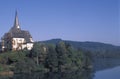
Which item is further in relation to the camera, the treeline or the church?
the church

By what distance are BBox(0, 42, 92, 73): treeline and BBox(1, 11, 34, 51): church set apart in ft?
14.1

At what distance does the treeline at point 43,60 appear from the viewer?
28.1 m

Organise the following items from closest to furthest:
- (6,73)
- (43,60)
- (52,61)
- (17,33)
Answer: (6,73) < (52,61) < (43,60) < (17,33)

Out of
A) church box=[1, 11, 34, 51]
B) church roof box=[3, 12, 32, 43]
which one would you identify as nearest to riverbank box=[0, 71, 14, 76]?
church box=[1, 11, 34, 51]

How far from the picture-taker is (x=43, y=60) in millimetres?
30516

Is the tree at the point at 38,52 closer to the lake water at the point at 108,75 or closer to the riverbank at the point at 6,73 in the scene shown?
the riverbank at the point at 6,73

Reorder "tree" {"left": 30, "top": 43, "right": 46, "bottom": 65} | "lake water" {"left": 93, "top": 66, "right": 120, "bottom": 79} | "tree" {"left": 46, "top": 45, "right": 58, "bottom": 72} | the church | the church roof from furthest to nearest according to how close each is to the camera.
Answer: the church roof → the church → "tree" {"left": 30, "top": 43, "right": 46, "bottom": 65} → "tree" {"left": 46, "top": 45, "right": 58, "bottom": 72} → "lake water" {"left": 93, "top": 66, "right": 120, "bottom": 79}

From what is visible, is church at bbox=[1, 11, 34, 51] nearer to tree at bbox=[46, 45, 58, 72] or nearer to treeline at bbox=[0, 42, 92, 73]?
treeline at bbox=[0, 42, 92, 73]

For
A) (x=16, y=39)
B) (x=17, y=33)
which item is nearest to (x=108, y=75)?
(x=16, y=39)

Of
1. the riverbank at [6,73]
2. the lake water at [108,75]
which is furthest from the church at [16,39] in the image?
the lake water at [108,75]

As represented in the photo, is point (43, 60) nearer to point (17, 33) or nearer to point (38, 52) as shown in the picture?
point (38, 52)

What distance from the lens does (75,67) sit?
30875mm

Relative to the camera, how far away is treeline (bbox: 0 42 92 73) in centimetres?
2807

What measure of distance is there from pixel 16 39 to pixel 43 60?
6940mm
